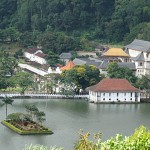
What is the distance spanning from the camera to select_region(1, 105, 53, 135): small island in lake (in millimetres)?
28688

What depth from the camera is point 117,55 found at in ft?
160

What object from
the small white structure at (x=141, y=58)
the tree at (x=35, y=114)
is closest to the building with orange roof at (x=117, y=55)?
the small white structure at (x=141, y=58)

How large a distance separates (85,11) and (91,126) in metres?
31.4

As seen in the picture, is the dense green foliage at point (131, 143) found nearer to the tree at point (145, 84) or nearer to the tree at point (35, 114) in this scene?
the tree at point (35, 114)

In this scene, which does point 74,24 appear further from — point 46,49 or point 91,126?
point 91,126

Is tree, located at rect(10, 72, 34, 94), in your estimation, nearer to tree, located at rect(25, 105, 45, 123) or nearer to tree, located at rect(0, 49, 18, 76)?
tree, located at rect(0, 49, 18, 76)

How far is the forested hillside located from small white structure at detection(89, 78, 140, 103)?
16494 millimetres

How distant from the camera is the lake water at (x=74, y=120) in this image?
27.0 metres

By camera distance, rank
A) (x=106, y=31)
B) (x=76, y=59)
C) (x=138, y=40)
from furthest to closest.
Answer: (x=106, y=31)
(x=138, y=40)
(x=76, y=59)

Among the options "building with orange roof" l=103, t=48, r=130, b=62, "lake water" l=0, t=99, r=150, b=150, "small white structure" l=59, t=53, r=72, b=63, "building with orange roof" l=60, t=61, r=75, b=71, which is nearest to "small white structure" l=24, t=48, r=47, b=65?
"small white structure" l=59, t=53, r=72, b=63

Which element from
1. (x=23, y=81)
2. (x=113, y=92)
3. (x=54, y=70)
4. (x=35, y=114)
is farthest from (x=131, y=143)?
(x=54, y=70)

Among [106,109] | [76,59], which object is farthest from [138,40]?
[106,109]

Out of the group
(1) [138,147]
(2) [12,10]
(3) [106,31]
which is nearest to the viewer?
(1) [138,147]

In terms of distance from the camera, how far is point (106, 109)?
35.7 metres
